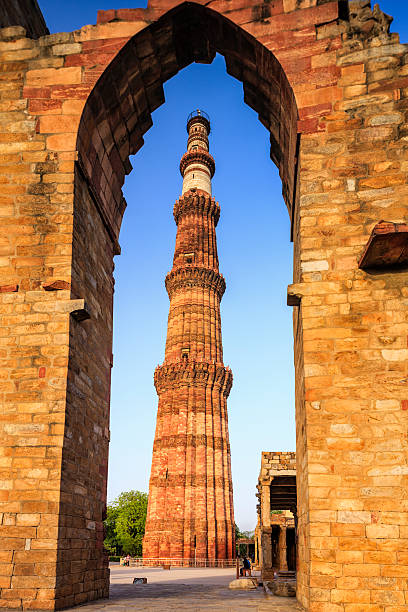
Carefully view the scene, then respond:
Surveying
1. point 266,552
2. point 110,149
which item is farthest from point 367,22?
point 266,552

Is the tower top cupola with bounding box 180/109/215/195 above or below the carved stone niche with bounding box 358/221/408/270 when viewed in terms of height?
above

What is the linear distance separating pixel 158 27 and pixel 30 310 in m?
4.43

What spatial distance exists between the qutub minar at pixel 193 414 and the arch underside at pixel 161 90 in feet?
66.4

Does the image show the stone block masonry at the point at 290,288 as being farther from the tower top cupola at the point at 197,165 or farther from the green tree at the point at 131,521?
the green tree at the point at 131,521

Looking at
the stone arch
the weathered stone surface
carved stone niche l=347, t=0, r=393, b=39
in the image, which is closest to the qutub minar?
the weathered stone surface

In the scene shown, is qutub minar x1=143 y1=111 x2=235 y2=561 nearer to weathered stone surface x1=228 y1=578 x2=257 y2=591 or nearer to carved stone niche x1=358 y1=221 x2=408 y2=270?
weathered stone surface x1=228 y1=578 x2=257 y2=591

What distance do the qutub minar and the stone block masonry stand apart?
19.9 metres

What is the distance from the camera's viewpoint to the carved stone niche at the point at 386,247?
18.9ft

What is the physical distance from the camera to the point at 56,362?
6668 mm

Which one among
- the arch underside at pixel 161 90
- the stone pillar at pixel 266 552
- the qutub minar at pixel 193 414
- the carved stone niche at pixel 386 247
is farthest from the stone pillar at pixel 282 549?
the carved stone niche at pixel 386 247

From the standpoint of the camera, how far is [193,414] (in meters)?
28.7

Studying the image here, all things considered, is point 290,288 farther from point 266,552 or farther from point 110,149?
point 266,552

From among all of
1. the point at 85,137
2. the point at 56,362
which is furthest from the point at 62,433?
the point at 85,137

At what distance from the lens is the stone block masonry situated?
577 cm
